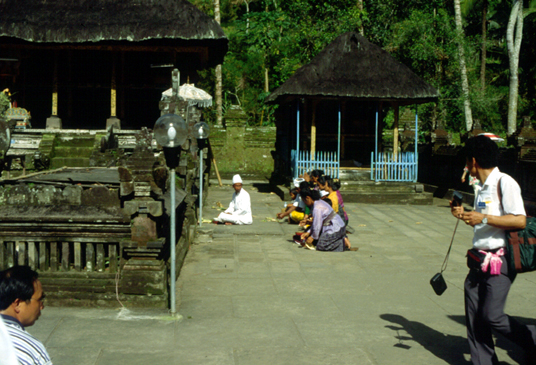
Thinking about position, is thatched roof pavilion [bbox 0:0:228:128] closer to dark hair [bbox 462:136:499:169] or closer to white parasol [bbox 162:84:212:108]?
white parasol [bbox 162:84:212:108]

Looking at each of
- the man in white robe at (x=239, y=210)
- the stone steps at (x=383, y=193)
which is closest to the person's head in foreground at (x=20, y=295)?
the man in white robe at (x=239, y=210)

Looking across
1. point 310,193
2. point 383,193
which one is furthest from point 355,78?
point 310,193

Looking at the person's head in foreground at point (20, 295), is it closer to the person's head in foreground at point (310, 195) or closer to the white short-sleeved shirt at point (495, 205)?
the white short-sleeved shirt at point (495, 205)

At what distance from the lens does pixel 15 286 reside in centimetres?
289

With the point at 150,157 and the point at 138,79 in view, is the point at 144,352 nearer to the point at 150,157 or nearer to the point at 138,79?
the point at 150,157

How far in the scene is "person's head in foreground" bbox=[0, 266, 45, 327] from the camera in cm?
287

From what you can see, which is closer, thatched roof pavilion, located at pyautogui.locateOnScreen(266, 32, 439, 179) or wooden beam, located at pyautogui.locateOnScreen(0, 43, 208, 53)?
wooden beam, located at pyautogui.locateOnScreen(0, 43, 208, 53)

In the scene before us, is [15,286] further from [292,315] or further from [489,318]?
[292,315]

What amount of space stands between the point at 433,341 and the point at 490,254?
4.86ft

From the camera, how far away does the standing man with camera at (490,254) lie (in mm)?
4391

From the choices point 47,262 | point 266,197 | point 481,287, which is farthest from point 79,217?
point 266,197

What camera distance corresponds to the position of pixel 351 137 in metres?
20.6

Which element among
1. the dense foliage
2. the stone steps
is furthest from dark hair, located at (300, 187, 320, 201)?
the dense foliage

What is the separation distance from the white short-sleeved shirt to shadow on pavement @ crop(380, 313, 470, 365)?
1.22 meters
